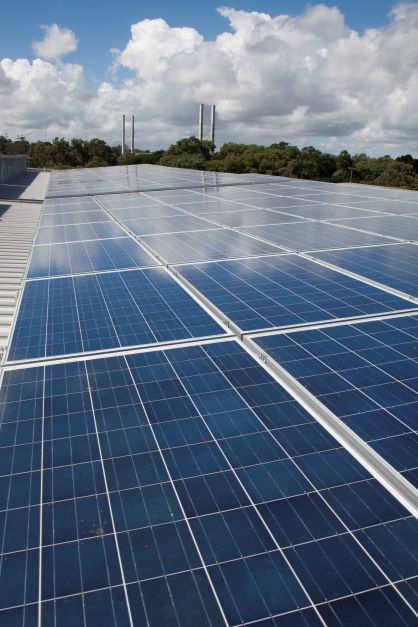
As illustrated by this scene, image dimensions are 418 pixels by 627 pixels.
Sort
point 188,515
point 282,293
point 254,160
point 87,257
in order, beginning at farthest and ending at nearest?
point 254,160 < point 87,257 < point 282,293 < point 188,515

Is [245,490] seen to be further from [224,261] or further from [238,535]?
[224,261]

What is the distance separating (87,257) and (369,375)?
38.7ft

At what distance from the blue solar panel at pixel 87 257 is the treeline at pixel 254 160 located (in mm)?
70299

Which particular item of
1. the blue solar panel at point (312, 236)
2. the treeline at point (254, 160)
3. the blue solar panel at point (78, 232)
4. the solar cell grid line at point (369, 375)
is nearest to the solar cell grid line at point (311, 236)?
the blue solar panel at point (312, 236)

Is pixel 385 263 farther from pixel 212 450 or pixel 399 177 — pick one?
pixel 399 177

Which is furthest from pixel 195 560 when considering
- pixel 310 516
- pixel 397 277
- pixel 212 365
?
pixel 397 277

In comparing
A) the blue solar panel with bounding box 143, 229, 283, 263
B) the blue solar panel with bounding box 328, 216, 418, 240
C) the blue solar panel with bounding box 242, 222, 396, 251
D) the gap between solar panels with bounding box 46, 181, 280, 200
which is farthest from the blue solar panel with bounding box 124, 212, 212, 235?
the gap between solar panels with bounding box 46, 181, 280, 200

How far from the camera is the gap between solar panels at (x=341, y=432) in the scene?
18.3 feet

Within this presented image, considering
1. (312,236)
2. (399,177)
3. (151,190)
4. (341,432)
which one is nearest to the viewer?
(341,432)

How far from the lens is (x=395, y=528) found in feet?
16.7

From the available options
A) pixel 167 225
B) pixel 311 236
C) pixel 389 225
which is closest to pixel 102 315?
pixel 311 236

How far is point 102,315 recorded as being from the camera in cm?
1139

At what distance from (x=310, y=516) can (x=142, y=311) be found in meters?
7.21

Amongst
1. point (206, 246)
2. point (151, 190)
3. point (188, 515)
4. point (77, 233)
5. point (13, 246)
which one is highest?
point (151, 190)
